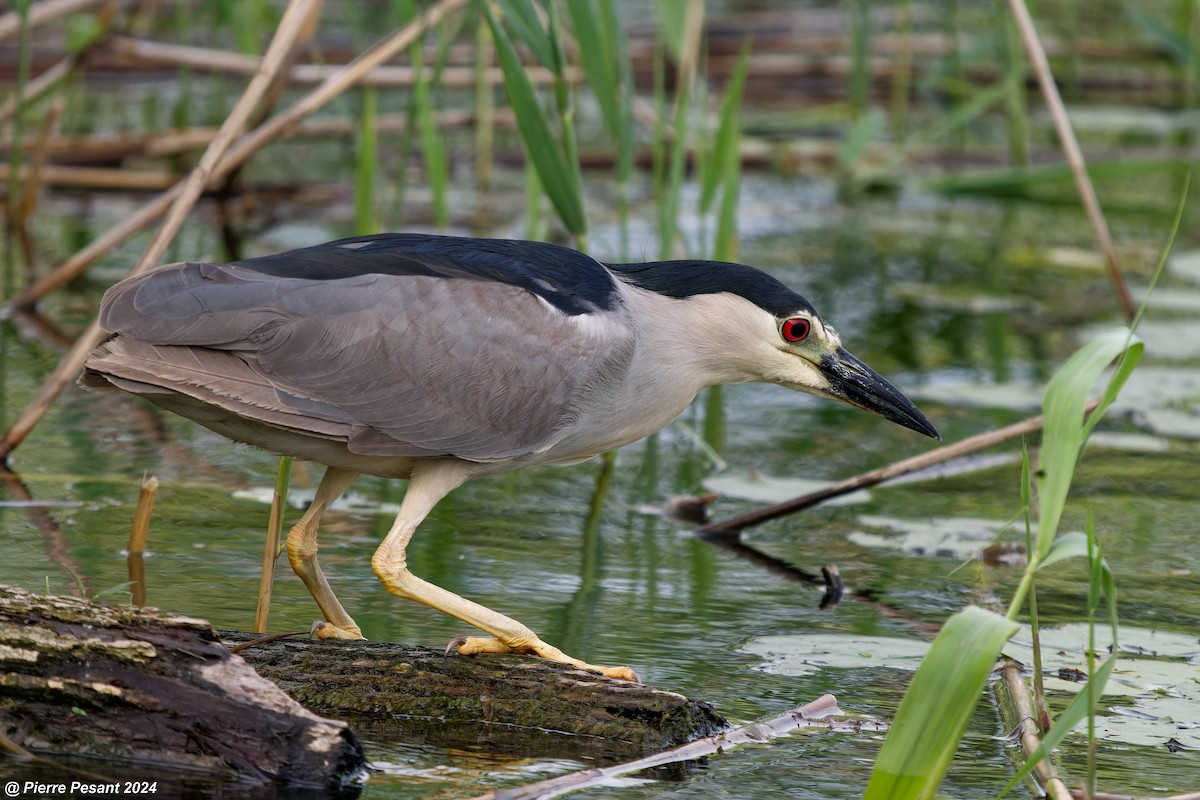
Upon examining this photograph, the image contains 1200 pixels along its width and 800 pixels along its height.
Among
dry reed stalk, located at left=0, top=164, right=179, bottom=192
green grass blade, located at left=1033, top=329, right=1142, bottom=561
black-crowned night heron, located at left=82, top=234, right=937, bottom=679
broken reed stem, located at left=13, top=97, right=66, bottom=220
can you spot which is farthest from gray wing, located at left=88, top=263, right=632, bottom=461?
dry reed stalk, located at left=0, top=164, right=179, bottom=192

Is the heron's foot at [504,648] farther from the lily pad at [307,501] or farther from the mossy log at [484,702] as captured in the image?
the lily pad at [307,501]

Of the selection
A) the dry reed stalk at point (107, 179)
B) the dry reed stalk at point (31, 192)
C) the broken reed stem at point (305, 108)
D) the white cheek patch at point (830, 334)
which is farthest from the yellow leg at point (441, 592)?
the dry reed stalk at point (107, 179)

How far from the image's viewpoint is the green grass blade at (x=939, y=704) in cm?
279

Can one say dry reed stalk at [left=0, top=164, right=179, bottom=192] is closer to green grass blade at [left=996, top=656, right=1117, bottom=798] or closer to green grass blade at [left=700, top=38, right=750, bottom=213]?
green grass blade at [left=700, top=38, right=750, bottom=213]

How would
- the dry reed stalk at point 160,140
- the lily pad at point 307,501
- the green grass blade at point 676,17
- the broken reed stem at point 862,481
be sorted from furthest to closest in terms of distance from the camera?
the dry reed stalk at point 160,140 < the green grass blade at point 676,17 < the lily pad at point 307,501 < the broken reed stem at point 862,481

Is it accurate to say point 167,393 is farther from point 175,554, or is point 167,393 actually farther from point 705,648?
point 705,648

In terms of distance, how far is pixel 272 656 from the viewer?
3.61 meters

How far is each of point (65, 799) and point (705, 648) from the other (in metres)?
1.79

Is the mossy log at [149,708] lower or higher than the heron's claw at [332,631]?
higher

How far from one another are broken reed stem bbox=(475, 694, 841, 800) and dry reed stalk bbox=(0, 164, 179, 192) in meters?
6.31

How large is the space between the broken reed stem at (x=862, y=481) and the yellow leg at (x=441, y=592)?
1304mm

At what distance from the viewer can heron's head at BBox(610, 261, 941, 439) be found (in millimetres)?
4434

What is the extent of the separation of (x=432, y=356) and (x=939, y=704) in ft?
6.11

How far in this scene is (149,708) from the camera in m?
3.18
